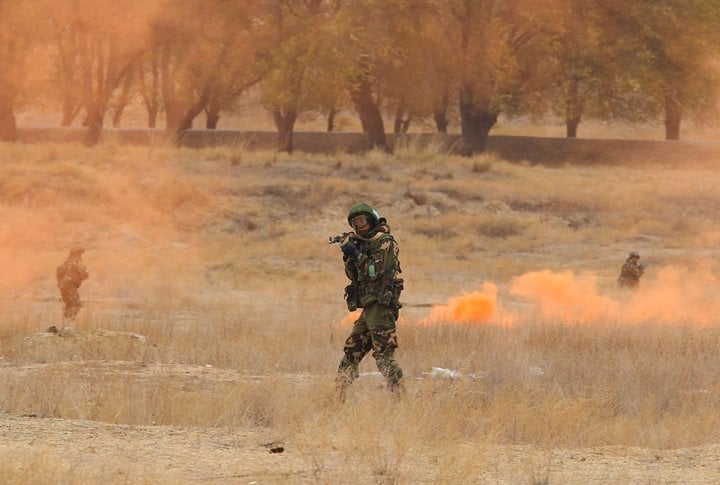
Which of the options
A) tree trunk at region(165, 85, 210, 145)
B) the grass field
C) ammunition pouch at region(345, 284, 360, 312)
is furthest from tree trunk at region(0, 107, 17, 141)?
ammunition pouch at region(345, 284, 360, 312)

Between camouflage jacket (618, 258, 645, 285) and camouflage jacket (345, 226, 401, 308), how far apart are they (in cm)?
1104

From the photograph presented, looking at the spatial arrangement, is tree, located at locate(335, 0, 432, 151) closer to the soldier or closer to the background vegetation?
the background vegetation

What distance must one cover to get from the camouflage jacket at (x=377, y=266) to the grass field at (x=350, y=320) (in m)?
0.77

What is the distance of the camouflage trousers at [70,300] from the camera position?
1562 centimetres

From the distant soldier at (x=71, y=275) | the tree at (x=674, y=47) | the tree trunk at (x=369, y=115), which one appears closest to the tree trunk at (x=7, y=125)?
the tree trunk at (x=369, y=115)

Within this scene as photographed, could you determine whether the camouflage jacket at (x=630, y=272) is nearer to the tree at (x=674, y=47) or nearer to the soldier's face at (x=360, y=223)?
the soldier's face at (x=360, y=223)

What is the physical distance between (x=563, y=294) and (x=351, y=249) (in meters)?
11.8

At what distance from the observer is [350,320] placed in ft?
53.9

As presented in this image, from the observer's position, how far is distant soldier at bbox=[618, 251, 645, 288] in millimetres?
20125

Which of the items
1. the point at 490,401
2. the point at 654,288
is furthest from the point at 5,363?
the point at 654,288

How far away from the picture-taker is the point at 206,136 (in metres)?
45.3

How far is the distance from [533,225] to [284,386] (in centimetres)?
1933

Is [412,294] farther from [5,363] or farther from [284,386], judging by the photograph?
[284,386]

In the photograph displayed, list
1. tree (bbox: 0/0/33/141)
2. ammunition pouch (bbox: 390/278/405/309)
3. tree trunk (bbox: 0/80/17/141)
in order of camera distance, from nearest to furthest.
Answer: ammunition pouch (bbox: 390/278/405/309), tree (bbox: 0/0/33/141), tree trunk (bbox: 0/80/17/141)
